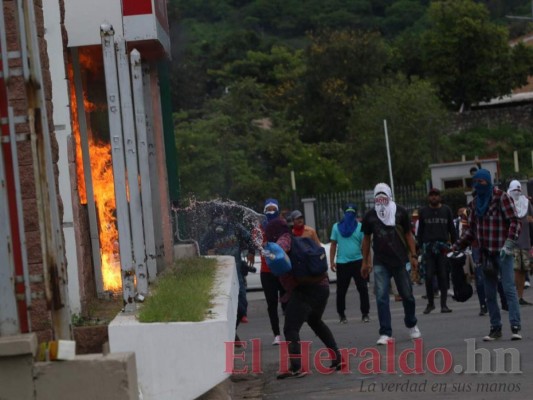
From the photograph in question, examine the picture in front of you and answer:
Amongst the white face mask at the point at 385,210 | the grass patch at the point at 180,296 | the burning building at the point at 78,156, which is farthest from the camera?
the white face mask at the point at 385,210

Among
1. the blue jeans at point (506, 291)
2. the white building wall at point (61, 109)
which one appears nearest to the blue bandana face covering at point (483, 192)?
the blue jeans at point (506, 291)

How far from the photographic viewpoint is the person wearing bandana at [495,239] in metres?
14.1

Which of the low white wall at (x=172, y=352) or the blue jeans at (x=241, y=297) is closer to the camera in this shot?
the low white wall at (x=172, y=352)

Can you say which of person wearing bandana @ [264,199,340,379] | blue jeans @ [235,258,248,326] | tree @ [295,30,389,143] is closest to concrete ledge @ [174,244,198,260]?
blue jeans @ [235,258,248,326]

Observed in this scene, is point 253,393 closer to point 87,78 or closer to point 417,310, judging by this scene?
point 87,78

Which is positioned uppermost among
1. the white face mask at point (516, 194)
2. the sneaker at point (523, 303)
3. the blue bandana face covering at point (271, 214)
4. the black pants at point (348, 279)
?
the blue bandana face covering at point (271, 214)

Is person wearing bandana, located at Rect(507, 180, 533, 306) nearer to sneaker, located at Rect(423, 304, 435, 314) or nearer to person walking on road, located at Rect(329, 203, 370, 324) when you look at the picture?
sneaker, located at Rect(423, 304, 435, 314)

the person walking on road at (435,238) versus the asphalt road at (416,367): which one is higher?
the person walking on road at (435,238)

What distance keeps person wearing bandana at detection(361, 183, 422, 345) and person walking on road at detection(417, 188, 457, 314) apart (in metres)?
3.80

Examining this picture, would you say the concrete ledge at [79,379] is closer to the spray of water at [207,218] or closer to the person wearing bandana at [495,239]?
the person wearing bandana at [495,239]

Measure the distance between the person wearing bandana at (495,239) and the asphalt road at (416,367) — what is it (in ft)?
0.97

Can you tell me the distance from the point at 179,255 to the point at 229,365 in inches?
289

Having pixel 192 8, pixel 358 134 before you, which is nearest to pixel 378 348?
pixel 358 134

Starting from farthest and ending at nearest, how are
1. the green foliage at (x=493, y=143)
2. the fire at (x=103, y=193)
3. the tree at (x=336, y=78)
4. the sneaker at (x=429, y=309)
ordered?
the tree at (x=336, y=78) → the green foliage at (x=493, y=143) → the sneaker at (x=429, y=309) → the fire at (x=103, y=193)
